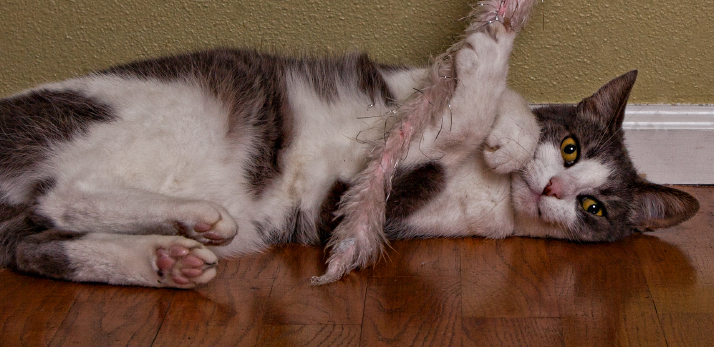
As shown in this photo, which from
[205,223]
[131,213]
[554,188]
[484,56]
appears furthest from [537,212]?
[131,213]

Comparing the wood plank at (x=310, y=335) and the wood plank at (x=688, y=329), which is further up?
the wood plank at (x=310, y=335)

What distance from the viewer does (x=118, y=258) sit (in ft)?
5.88

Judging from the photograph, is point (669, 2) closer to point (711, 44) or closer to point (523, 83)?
point (711, 44)

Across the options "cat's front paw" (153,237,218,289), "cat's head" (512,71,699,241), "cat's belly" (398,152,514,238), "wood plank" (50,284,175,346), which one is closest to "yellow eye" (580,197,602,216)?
"cat's head" (512,71,699,241)

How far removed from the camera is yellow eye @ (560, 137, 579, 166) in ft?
6.74

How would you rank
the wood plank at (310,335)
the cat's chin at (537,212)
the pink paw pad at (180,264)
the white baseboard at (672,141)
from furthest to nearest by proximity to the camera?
the white baseboard at (672,141) < the cat's chin at (537,212) < the pink paw pad at (180,264) < the wood plank at (310,335)

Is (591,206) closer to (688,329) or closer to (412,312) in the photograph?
(688,329)

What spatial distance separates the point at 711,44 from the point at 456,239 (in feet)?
3.77

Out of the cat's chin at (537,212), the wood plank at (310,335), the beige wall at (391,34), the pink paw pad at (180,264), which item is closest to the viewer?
the wood plank at (310,335)

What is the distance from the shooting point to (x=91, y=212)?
1830 mm

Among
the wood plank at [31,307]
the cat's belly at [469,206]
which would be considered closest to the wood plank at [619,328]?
the cat's belly at [469,206]

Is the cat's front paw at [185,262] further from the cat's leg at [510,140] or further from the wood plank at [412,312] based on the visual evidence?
the cat's leg at [510,140]

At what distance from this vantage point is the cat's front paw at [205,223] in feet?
5.94

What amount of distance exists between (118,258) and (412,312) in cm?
78
